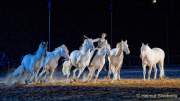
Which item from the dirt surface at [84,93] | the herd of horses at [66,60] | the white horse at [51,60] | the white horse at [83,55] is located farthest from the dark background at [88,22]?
the dirt surface at [84,93]

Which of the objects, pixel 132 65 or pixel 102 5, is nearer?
pixel 132 65

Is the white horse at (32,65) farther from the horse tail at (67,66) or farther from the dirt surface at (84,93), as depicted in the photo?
the dirt surface at (84,93)

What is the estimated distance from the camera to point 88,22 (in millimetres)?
48719

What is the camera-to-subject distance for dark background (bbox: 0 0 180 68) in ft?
151

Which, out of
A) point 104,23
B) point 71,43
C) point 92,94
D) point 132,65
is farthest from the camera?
point 104,23

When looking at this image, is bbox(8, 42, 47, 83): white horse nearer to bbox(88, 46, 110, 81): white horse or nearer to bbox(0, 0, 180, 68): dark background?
bbox(88, 46, 110, 81): white horse

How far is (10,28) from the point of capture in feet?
156

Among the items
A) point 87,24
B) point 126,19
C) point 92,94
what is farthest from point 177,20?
point 92,94

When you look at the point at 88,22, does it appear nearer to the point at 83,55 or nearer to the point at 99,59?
the point at 99,59

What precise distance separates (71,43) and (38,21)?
4311 millimetres

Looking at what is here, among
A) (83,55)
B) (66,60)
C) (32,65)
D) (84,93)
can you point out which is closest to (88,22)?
(66,60)

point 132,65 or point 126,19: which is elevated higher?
point 126,19

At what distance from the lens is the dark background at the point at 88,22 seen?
46.1 meters

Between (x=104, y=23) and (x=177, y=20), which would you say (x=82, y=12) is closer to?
(x=104, y=23)
